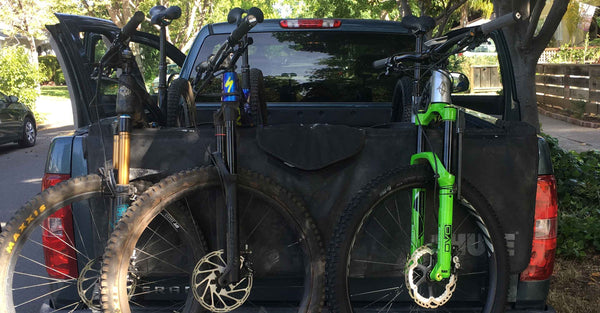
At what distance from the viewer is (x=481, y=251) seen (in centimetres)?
301

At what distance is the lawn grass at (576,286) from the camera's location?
438 cm

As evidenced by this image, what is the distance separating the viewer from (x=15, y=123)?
1495 cm

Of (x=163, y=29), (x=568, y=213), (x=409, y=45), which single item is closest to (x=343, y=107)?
(x=409, y=45)

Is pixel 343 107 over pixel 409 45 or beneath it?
beneath

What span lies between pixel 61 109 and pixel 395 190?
25.9 metres

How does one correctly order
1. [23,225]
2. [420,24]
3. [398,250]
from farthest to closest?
1. [420,24]
2. [398,250]
3. [23,225]

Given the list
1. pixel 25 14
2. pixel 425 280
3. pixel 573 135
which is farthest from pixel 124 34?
pixel 25 14

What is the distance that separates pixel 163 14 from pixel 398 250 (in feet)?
7.38

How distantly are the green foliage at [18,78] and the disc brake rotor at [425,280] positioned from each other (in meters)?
18.5

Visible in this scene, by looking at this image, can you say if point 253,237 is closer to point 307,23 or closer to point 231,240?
point 231,240

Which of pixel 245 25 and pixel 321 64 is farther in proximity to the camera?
pixel 321 64

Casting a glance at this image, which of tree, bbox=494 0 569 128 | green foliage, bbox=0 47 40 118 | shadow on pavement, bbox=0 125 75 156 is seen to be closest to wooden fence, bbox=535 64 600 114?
tree, bbox=494 0 569 128

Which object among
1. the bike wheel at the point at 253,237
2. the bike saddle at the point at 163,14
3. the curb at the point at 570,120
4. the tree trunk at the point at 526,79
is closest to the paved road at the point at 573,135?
the curb at the point at 570,120

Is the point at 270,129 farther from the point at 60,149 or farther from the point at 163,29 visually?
the point at 163,29
